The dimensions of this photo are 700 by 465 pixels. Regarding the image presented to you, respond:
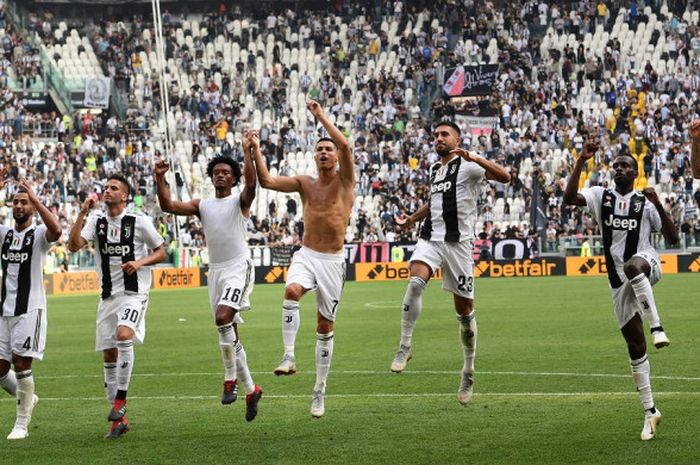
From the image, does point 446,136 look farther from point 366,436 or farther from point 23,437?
point 23,437

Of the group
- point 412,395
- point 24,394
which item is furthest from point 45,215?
point 412,395

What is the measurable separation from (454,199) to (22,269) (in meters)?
4.97

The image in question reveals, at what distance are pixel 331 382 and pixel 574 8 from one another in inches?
1923

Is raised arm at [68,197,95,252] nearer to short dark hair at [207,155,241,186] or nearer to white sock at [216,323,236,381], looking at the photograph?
short dark hair at [207,155,241,186]

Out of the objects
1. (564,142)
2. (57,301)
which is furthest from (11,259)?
(564,142)

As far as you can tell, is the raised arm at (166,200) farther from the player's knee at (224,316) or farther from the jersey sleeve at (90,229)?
the player's knee at (224,316)

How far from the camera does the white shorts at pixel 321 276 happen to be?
13.4 m

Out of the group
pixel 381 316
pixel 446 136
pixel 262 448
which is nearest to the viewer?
pixel 262 448

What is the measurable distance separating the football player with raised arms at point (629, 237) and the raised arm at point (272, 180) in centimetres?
315

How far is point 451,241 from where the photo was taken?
14.2 meters

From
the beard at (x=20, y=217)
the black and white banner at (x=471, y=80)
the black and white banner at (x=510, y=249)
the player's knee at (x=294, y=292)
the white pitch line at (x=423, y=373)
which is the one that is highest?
the black and white banner at (x=471, y=80)

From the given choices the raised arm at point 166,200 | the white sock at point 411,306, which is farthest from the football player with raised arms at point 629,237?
the raised arm at point 166,200

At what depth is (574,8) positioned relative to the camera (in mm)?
62594

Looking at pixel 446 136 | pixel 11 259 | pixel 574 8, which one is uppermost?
pixel 574 8
